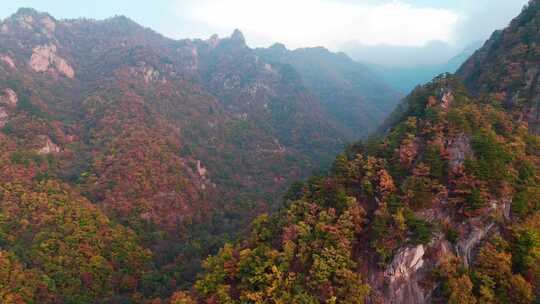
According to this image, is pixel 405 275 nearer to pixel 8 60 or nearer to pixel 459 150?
pixel 459 150

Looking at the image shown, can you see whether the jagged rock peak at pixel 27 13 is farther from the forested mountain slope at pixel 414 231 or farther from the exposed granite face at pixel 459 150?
the exposed granite face at pixel 459 150

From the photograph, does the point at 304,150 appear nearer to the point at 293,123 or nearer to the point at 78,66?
the point at 293,123

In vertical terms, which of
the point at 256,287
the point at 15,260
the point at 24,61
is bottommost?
the point at 15,260

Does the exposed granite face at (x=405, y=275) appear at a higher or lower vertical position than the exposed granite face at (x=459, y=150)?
lower

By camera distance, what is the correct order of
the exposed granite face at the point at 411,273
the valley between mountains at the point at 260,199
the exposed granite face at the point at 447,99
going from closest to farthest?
the exposed granite face at the point at 411,273, the valley between mountains at the point at 260,199, the exposed granite face at the point at 447,99

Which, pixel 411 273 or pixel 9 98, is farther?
pixel 9 98

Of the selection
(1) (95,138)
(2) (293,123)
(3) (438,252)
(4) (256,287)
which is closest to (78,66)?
(1) (95,138)

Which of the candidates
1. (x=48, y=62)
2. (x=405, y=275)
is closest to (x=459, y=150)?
(x=405, y=275)

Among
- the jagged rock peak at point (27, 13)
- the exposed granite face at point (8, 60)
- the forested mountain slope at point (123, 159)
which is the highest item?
the jagged rock peak at point (27, 13)

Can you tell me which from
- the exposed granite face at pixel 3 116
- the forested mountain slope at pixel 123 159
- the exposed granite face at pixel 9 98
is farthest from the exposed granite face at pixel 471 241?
the exposed granite face at pixel 9 98
